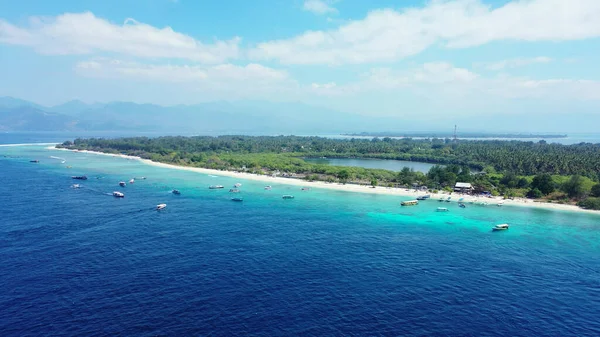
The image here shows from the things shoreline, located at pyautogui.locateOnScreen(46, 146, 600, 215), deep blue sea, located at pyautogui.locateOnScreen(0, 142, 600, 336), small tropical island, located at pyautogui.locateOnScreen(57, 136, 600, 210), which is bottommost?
deep blue sea, located at pyautogui.locateOnScreen(0, 142, 600, 336)

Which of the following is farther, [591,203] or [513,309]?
[591,203]

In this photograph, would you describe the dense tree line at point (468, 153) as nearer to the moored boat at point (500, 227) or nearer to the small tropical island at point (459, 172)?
the small tropical island at point (459, 172)

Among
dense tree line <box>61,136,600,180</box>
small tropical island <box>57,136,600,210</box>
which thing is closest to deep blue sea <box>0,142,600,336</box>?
small tropical island <box>57,136,600,210</box>

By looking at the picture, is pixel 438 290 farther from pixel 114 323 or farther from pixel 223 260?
pixel 114 323

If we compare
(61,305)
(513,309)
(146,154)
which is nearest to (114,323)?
(61,305)

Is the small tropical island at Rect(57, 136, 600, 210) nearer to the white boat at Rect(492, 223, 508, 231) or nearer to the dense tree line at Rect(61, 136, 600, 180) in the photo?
the dense tree line at Rect(61, 136, 600, 180)

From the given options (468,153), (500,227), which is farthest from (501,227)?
(468,153)

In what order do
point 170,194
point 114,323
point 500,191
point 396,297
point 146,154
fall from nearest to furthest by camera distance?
point 114,323, point 396,297, point 170,194, point 500,191, point 146,154

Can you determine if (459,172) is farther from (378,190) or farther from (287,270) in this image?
(287,270)
